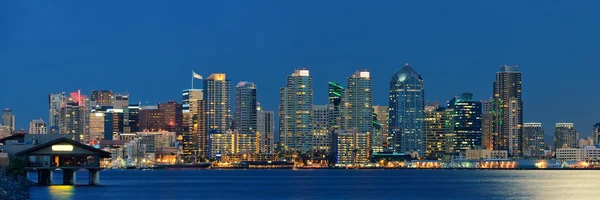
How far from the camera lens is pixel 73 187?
100125 millimetres

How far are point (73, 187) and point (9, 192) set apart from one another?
32.0 meters

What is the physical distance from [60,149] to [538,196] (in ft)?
134

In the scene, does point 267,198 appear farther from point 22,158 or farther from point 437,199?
point 22,158

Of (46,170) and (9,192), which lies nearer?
(9,192)

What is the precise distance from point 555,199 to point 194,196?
97.2ft

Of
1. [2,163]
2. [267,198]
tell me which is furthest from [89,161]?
[267,198]

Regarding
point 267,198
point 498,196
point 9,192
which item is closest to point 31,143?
point 267,198

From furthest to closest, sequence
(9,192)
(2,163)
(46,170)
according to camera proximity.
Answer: (46,170) → (2,163) → (9,192)

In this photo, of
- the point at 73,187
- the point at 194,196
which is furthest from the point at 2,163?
the point at 194,196

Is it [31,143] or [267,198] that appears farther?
[31,143]

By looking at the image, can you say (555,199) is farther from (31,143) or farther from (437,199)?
(31,143)

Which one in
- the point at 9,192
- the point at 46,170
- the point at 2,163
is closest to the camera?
the point at 9,192

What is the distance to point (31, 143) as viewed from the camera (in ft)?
333

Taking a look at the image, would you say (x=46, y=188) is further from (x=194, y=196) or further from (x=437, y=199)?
(x=437, y=199)
